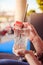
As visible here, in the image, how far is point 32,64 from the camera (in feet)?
2.62

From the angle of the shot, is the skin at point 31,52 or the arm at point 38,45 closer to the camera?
the skin at point 31,52

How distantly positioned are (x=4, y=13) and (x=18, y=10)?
483 mm

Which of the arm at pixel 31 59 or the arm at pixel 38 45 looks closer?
the arm at pixel 31 59

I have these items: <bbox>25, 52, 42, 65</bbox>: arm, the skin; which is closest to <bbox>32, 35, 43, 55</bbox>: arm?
the skin

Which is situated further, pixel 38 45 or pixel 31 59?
pixel 38 45

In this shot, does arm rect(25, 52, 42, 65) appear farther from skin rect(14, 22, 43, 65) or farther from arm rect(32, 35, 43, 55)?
arm rect(32, 35, 43, 55)

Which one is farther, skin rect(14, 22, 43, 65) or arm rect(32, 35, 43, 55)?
arm rect(32, 35, 43, 55)

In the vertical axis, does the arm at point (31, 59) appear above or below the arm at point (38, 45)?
below

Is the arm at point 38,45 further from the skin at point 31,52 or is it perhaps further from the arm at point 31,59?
the arm at point 31,59

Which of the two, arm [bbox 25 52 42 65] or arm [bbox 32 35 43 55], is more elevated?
arm [bbox 32 35 43 55]

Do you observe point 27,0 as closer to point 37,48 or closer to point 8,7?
point 8,7

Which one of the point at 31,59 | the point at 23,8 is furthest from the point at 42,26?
the point at 31,59

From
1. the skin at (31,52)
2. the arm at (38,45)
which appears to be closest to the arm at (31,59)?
the skin at (31,52)

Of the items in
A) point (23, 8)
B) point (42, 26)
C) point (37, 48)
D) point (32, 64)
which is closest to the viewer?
point (32, 64)
